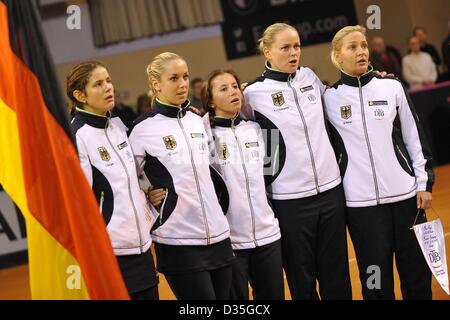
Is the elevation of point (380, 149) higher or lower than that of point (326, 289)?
higher

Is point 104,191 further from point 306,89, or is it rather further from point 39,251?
point 306,89

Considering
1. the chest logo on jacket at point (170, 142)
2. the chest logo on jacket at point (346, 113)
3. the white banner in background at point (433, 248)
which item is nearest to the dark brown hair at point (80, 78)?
the chest logo on jacket at point (170, 142)

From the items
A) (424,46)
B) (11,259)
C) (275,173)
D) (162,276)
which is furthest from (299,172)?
(424,46)

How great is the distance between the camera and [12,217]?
28.6ft

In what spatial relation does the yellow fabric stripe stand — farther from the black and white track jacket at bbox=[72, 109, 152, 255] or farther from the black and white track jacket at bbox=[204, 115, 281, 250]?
the black and white track jacket at bbox=[204, 115, 281, 250]

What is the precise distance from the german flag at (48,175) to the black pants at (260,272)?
122 cm

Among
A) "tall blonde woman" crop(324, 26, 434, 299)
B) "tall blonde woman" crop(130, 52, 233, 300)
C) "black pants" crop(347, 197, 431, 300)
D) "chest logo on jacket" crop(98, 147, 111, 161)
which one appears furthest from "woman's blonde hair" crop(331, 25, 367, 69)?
"chest logo on jacket" crop(98, 147, 111, 161)

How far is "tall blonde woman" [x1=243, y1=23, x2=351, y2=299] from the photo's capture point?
4.62 metres

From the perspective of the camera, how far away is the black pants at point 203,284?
417 cm

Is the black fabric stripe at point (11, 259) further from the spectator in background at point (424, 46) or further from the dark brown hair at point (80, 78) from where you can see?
the spectator in background at point (424, 46)

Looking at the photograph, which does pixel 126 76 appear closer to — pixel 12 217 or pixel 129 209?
pixel 12 217

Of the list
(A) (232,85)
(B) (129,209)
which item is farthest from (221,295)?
(A) (232,85)

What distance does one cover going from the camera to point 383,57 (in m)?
11.9

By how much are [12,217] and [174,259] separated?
488 centimetres
